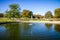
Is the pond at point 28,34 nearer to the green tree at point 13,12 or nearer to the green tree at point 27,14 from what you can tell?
the green tree at point 13,12

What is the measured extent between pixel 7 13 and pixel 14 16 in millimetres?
2891

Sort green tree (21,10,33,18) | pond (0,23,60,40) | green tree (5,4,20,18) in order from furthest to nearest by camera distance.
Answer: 1. green tree (21,10,33,18)
2. green tree (5,4,20,18)
3. pond (0,23,60,40)

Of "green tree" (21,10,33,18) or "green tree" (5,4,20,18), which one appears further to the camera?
"green tree" (21,10,33,18)

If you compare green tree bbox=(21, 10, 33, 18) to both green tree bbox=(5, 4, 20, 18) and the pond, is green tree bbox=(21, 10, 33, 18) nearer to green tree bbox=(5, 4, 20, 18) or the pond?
green tree bbox=(5, 4, 20, 18)

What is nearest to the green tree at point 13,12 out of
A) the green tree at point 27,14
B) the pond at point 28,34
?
the green tree at point 27,14

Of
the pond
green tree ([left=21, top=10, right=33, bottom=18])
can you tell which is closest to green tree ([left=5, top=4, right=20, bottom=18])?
green tree ([left=21, top=10, right=33, bottom=18])

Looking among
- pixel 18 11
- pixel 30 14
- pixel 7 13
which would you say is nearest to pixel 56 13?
pixel 30 14

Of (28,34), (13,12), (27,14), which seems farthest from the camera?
(27,14)

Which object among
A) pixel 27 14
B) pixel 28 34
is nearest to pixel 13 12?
pixel 27 14

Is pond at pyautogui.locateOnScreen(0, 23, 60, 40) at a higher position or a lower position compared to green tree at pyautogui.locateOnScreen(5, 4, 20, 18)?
lower

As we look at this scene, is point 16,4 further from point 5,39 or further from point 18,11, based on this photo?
point 5,39

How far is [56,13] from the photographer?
55406mm

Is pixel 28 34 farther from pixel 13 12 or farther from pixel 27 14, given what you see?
pixel 27 14

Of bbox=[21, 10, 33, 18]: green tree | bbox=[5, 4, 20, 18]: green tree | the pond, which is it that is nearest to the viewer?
the pond
